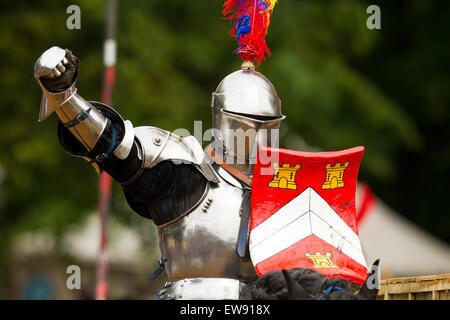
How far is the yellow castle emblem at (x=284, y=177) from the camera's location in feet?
14.3

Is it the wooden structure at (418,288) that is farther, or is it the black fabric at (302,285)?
the wooden structure at (418,288)

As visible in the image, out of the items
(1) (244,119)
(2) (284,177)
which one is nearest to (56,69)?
(1) (244,119)

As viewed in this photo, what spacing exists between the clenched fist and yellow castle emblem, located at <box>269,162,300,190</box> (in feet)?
3.42

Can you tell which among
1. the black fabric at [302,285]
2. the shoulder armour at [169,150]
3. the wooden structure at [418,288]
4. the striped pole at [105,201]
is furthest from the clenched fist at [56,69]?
the striped pole at [105,201]

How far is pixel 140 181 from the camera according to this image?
4309 mm

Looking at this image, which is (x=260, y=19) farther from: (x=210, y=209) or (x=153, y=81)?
(x=153, y=81)

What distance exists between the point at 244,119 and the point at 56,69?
1.01 m

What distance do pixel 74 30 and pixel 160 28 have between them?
967mm

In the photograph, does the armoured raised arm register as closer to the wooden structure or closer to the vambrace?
the vambrace

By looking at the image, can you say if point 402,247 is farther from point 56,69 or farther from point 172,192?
point 56,69

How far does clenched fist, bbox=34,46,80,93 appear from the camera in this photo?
388 cm

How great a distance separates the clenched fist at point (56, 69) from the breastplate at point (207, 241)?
875mm

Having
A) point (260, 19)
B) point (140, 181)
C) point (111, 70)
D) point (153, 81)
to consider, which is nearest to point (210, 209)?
point (140, 181)

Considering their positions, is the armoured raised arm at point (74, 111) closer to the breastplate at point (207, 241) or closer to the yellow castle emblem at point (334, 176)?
the breastplate at point (207, 241)
